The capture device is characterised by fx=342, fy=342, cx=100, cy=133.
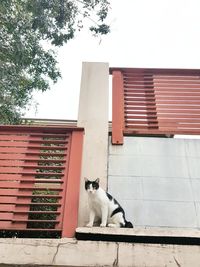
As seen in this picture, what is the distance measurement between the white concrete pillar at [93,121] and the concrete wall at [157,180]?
0.45 ft

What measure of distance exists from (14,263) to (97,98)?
2491mm

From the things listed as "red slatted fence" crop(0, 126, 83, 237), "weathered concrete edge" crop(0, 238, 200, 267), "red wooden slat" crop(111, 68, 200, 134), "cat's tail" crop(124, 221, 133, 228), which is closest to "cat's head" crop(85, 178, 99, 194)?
"red slatted fence" crop(0, 126, 83, 237)

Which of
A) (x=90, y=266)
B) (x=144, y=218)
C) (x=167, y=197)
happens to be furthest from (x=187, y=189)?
(x=90, y=266)

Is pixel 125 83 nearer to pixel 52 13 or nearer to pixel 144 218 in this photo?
pixel 144 218

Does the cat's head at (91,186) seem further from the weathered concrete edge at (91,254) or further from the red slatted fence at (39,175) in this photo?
the weathered concrete edge at (91,254)

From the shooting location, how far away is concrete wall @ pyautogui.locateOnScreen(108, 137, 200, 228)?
3.58 m

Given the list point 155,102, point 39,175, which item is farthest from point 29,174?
point 155,102

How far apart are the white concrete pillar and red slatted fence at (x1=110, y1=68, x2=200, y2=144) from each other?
14 cm

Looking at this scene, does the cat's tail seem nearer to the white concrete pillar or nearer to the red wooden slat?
the white concrete pillar

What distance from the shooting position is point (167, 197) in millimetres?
3684

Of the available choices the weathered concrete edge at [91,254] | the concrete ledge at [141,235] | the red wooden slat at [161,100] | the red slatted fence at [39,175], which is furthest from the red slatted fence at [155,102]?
the weathered concrete edge at [91,254]

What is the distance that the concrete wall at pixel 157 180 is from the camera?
11.8 feet

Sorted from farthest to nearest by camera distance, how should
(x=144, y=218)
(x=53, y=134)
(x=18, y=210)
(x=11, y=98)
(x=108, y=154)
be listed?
1. (x=11, y=98)
2. (x=108, y=154)
3. (x=53, y=134)
4. (x=144, y=218)
5. (x=18, y=210)

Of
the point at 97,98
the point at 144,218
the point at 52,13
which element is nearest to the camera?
the point at 144,218
